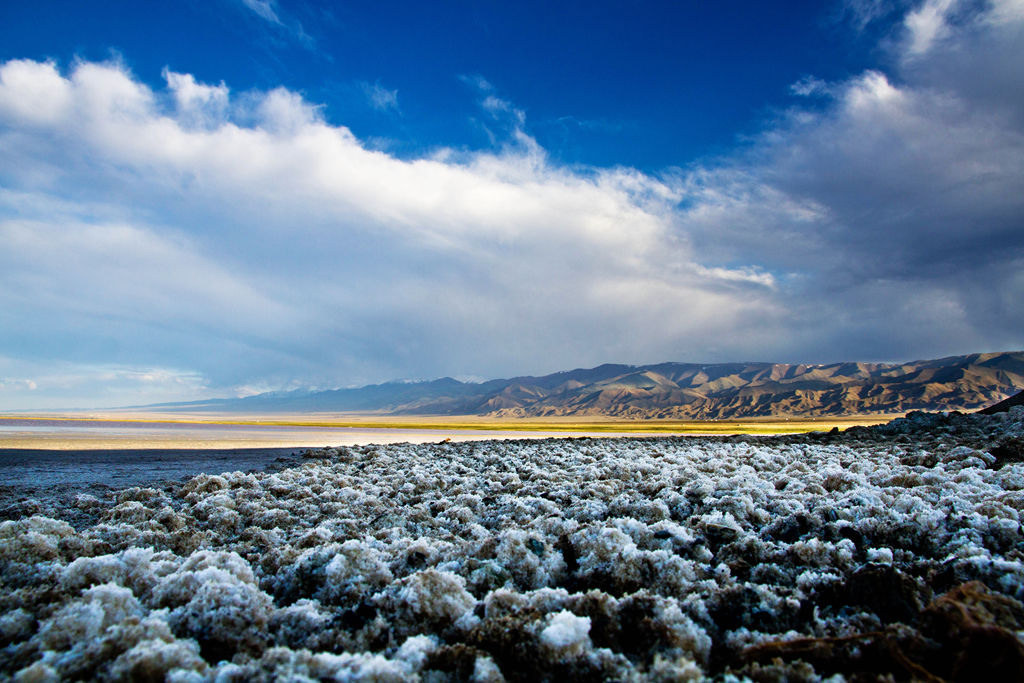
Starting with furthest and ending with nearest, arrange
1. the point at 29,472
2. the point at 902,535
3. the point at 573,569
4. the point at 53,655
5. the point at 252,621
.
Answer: the point at 29,472, the point at 902,535, the point at 573,569, the point at 252,621, the point at 53,655

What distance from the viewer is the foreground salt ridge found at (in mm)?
2926

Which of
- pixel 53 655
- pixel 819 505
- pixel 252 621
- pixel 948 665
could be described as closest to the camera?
pixel 948 665

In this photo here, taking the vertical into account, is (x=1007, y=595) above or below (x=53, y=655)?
below

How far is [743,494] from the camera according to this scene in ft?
23.0

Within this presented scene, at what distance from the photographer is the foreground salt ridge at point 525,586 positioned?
2.93 metres

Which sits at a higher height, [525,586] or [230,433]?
[525,586]

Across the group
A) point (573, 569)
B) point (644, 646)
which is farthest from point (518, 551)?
point (644, 646)

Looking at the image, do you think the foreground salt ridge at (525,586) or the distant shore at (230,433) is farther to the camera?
the distant shore at (230,433)

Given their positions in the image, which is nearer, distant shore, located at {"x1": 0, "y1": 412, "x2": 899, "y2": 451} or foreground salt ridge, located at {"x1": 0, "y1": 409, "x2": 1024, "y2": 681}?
foreground salt ridge, located at {"x1": 0, "y1": 409, "x2": 1024, "y2": 681}

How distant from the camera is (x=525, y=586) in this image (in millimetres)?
4449

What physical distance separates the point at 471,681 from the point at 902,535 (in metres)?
4.67

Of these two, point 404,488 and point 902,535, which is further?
point 404,488

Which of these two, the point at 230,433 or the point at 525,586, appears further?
the point at 230,433

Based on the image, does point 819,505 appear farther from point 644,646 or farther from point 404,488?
point 404,488
